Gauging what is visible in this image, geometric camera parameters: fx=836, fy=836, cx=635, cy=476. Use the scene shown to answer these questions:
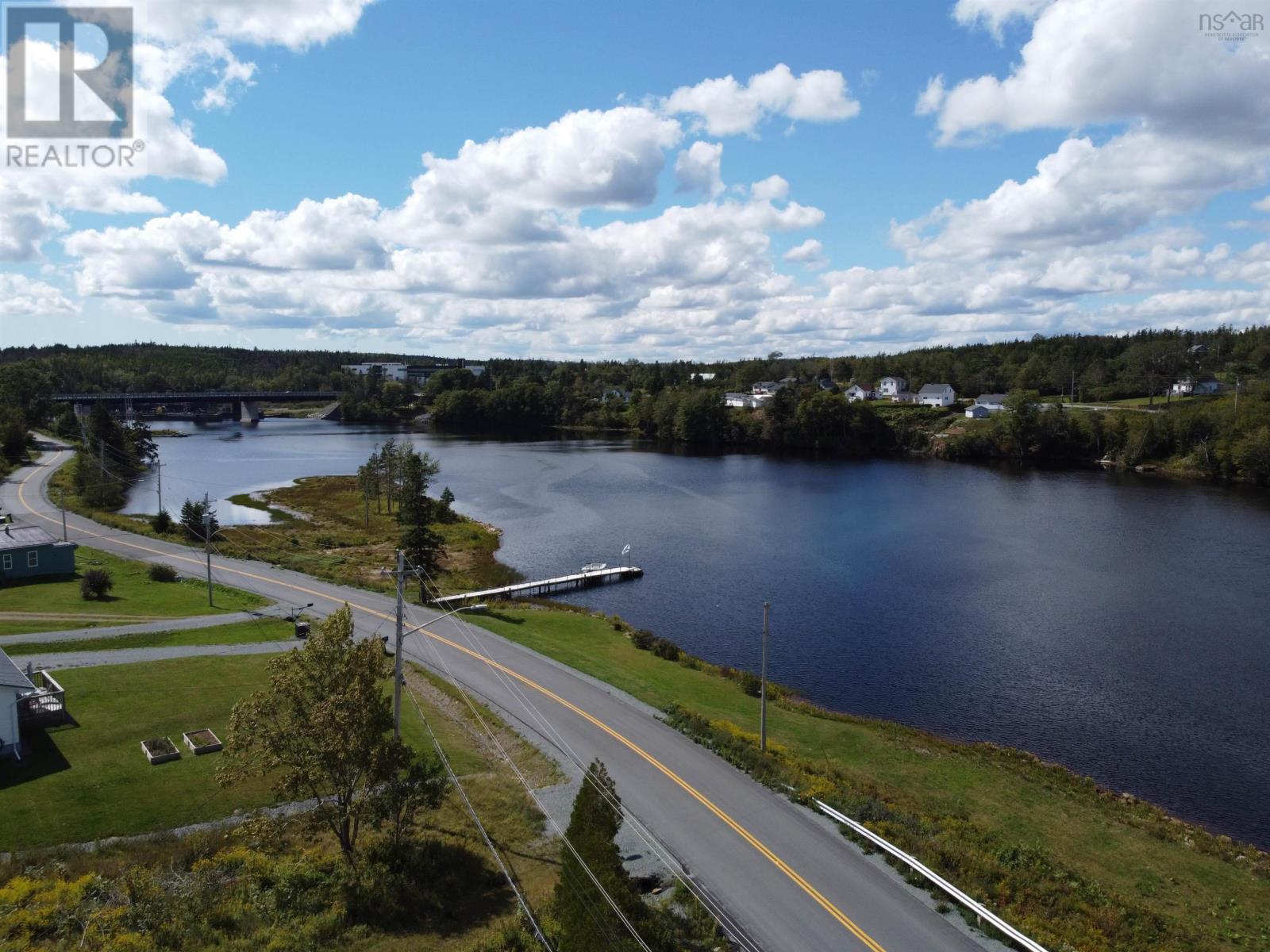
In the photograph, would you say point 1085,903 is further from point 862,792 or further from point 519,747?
point 519,747

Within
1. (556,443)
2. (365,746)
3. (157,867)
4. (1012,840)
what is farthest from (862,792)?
(556,443)

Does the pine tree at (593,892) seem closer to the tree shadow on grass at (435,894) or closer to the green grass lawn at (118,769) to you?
the tree shadow on grass at (435,894)

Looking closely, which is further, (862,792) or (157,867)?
(862,792)

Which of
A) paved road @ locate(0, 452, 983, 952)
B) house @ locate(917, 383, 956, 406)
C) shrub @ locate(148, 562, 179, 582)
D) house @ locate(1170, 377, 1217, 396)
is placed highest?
house @ locate(1170, 377, 1217, 396)

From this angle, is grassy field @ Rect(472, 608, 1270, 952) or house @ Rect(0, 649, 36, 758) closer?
grassy field @ Rect(472, 608, 1270, 952)

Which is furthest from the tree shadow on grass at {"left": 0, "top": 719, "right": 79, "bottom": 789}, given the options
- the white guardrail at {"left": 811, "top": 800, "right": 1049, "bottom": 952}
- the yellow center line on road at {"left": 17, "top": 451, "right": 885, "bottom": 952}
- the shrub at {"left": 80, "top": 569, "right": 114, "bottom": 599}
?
the white guardrail at {"left": 811, "top": 800, "right": 1049, "bottom": 952}

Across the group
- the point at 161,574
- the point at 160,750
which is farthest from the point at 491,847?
the point at 161,574

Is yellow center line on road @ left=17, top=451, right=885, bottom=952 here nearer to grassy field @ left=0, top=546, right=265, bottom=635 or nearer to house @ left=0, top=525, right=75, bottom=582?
grassy field @ left=0, top=546, right=265, bottom=635
